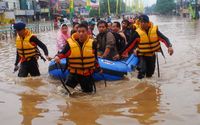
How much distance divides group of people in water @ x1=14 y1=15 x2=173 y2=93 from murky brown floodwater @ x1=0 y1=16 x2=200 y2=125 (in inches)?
12.2

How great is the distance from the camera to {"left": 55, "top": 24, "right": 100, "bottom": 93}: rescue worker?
239 inches

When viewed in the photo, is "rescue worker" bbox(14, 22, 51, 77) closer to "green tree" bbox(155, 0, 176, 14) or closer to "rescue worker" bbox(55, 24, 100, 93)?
"rescue worker" bbox(55, 24, 100, 93)

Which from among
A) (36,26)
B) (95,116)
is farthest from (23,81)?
(36,26)

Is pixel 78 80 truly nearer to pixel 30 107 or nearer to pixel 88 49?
pixel 88 49

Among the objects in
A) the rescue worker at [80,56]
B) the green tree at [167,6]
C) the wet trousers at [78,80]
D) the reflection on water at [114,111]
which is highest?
the green tree at [167,6]

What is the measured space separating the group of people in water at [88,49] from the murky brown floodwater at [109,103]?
311mm

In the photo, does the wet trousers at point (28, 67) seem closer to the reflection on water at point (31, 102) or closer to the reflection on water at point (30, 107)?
the reflection on water at point (31, 102)

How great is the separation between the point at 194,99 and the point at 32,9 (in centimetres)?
6000

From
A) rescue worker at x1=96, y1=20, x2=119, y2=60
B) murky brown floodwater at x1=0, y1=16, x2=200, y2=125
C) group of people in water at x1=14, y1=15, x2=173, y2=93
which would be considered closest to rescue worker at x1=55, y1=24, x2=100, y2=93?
group of people in water at x1=14, y1=15, x2=173, y2=93

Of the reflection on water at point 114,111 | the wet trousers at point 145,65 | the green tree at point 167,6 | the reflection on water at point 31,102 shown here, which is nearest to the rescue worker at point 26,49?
the reflection on water at point 31,102

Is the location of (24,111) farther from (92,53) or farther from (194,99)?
(194,99)

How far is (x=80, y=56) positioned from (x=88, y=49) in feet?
0.55

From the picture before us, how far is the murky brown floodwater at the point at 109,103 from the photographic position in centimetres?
533

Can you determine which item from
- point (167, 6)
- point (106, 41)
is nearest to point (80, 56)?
point (106, 41)
